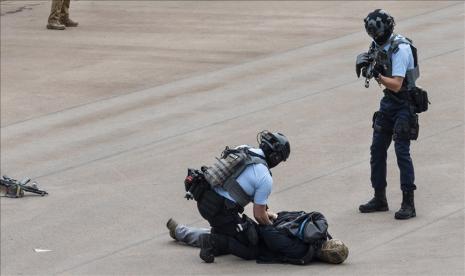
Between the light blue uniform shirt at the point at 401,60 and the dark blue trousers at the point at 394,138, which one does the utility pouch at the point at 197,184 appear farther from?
the light blue uniform shirt at the point at 401,60

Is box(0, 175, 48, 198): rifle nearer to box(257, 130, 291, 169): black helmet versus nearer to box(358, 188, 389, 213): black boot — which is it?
box(358, 188, 389, 213): black boot

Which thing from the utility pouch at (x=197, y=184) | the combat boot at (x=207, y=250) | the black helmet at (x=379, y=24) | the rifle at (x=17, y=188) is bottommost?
the rifle at (x=17, y=188)

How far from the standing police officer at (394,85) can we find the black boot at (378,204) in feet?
0.93

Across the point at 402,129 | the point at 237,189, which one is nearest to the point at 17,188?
the point at 237,189

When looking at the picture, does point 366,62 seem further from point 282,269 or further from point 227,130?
point 227,130

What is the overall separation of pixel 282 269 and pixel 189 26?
441 inches

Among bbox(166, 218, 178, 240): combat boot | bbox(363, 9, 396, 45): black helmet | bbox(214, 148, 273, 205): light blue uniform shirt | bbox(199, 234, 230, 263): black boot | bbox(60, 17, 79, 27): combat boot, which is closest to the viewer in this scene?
bbox(214, 148, 273, 205): light blue uniform shirt

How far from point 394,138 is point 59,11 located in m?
11.4

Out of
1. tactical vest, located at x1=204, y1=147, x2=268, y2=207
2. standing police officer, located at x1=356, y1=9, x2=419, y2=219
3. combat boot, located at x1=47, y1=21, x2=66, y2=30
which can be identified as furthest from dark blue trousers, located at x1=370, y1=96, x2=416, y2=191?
combat boot, located at x1=47, y1=21, x2=66, y2=30

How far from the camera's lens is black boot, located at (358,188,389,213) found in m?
10.3

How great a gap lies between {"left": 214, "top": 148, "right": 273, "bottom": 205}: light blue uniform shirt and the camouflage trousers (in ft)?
37.4

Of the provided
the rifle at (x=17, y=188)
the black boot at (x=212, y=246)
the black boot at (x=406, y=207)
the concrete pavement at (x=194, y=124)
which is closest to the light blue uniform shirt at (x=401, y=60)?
the black boot at (x=406, y=207)

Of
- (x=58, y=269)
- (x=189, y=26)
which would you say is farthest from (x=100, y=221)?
(x=189, y=26)

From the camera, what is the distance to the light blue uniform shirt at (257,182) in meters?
9.01
